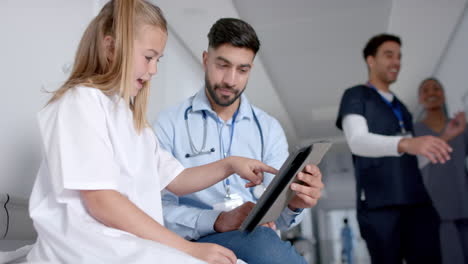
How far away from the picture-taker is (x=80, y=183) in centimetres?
Result: 70

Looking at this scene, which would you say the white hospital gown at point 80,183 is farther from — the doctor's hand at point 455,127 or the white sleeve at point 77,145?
the doctor's hand at point 455,127

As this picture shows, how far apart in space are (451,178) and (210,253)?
208 cm

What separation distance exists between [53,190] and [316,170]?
0.56 metres

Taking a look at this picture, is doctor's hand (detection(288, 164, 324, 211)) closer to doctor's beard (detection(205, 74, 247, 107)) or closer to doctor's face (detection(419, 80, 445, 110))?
doctor's beard (detection(205, 74, 247, 107))

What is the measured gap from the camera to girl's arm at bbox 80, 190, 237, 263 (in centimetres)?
71

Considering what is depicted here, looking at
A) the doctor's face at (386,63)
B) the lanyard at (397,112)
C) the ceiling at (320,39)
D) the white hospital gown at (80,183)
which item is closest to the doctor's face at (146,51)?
the white hospital gown at (80,183)

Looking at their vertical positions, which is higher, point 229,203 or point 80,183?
point 80,183

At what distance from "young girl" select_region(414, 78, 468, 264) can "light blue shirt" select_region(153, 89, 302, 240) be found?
1.15 meters

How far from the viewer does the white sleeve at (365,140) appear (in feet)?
6.08

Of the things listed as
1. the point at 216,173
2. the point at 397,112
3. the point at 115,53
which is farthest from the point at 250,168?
the point at 397,112

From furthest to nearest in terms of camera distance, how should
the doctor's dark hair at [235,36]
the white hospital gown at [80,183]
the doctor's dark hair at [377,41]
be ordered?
the doctor's dark hair at [377,41] < the doctor's dark hair at [235,36] < the white hospital gown at [80,183]

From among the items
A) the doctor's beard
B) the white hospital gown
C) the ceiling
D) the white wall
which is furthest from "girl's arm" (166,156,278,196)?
the white wall

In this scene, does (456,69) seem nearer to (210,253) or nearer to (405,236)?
(405,236)

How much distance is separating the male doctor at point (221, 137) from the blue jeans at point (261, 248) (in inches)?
3.3
